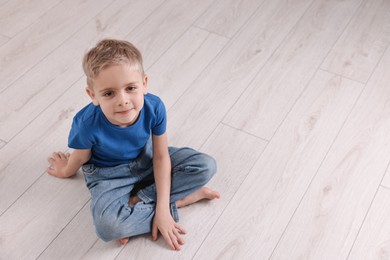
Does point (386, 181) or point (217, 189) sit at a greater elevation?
point (217, 189)

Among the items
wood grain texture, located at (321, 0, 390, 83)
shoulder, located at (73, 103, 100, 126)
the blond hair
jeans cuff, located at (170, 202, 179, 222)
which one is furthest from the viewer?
wood grain texture, located at (321, 0, 390, 83)

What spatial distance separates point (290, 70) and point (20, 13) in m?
1.04

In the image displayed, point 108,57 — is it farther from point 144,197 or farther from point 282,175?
point 282,175

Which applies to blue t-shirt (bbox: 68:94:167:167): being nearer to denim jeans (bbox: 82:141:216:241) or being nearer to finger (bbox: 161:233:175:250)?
denim jeans (bbox: 82:141:216:241)

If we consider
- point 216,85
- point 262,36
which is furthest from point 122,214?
point 262,36

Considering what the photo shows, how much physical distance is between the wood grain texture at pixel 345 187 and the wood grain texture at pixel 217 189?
7.3 inches

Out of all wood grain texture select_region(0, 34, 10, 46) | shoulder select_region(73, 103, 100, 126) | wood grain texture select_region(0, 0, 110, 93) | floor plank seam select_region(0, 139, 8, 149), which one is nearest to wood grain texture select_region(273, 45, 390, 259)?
shoulder select_region(73, 103, 100, 126)

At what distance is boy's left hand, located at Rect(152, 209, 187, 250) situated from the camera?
1326 millimetres

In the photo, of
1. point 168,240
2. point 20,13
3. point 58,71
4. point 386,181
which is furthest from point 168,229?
point 20,13

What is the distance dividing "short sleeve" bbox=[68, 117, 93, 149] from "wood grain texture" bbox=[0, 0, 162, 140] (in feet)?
1.23

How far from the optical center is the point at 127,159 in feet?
4.58

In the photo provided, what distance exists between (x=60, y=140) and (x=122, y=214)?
1.26 ft

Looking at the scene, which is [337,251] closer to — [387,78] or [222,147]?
[222,147]

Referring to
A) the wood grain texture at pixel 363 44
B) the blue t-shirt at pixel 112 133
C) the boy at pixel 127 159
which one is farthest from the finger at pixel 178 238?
the wood grain texture at pixel 363 44
